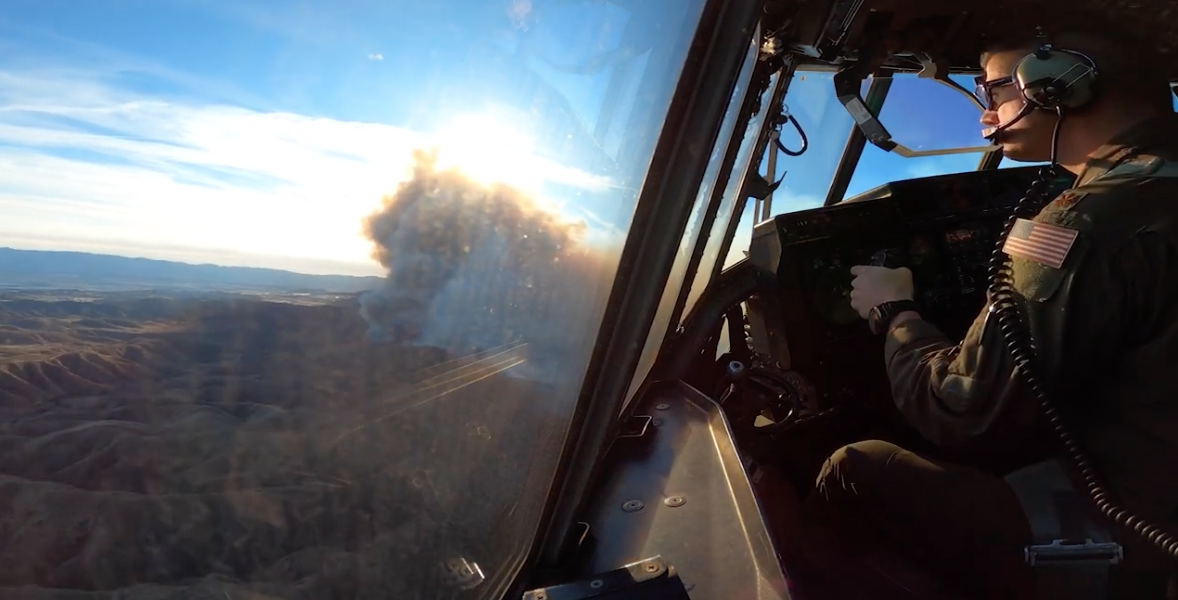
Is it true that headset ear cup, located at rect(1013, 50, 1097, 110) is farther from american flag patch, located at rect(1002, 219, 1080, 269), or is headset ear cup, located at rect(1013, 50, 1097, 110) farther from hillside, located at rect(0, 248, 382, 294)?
hillside, located at rect(0, 248, 382, 294)

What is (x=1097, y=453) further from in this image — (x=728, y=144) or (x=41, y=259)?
(x=41, y=259)

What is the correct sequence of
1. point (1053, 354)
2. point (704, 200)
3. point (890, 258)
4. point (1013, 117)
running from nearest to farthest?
point (1053, 354)
point (1013, 117)
point (704, 200)
point (890, 258)

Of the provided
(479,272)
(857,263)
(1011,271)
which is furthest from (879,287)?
(479,272)

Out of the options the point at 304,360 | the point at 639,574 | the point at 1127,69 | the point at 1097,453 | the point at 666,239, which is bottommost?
the point at 639,574

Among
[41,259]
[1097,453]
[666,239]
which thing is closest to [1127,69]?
[1097,453]

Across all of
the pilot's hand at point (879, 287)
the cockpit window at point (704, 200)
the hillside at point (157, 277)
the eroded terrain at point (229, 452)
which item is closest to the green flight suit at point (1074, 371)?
the pilot's hand at point (879, 287)

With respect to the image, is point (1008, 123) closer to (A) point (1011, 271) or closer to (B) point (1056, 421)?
(A) point (1011, 271)
